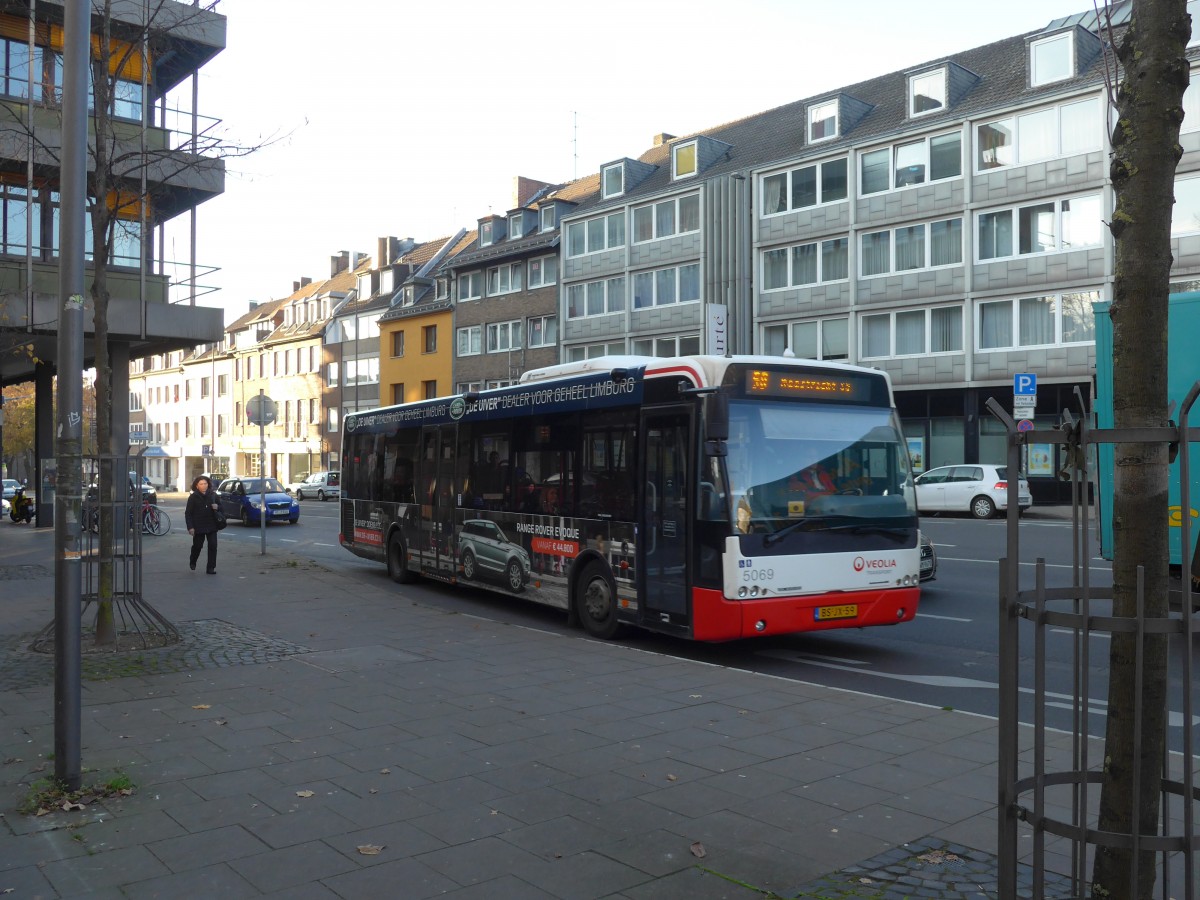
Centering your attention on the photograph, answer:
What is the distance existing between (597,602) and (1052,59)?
31372 mm

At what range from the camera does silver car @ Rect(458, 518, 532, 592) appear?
→ 13.5 m

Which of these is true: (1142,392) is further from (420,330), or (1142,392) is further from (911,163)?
(420,330)

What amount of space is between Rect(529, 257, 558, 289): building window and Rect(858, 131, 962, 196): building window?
18.9 m

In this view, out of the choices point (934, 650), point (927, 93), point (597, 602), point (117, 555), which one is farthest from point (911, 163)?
point (117, 555)

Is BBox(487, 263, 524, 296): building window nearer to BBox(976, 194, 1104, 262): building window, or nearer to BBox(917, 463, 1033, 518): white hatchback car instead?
BBox(976, 194, 1104, 262): building window

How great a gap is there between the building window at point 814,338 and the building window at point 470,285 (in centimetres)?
2137

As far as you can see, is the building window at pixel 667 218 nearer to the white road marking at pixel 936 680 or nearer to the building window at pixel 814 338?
the building window at pixel 814 338

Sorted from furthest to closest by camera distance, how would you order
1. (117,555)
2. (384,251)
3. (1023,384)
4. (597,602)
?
(384,251)
(1023,384)
(597,602)
(117,555)

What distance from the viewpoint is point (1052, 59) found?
3572 cm

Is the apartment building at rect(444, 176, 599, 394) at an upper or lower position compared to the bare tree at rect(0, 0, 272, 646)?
upper

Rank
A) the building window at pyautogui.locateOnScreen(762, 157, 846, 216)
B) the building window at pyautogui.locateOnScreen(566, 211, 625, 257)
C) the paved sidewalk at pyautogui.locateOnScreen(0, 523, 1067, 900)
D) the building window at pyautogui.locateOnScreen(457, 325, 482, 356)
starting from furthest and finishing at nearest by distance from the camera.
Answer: the building window at pyautogui.locateOnScreen(457, 325, 482, 356) → the building window at pyautogui.locateOnScreen(566, 211, 625, 257) → the building window at pyautogui.locateOnScreen(762, 157, 846, 216) → the paved sidewalk at pyautogui.locateOnScreen(0, 523, 1067, 900)

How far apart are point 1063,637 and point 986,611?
1603 millimetres

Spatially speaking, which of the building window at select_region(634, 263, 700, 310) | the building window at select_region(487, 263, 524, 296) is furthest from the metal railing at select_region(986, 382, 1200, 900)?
the building window at select_region(487, 263, 524, 296)

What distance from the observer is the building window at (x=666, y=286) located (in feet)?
154
